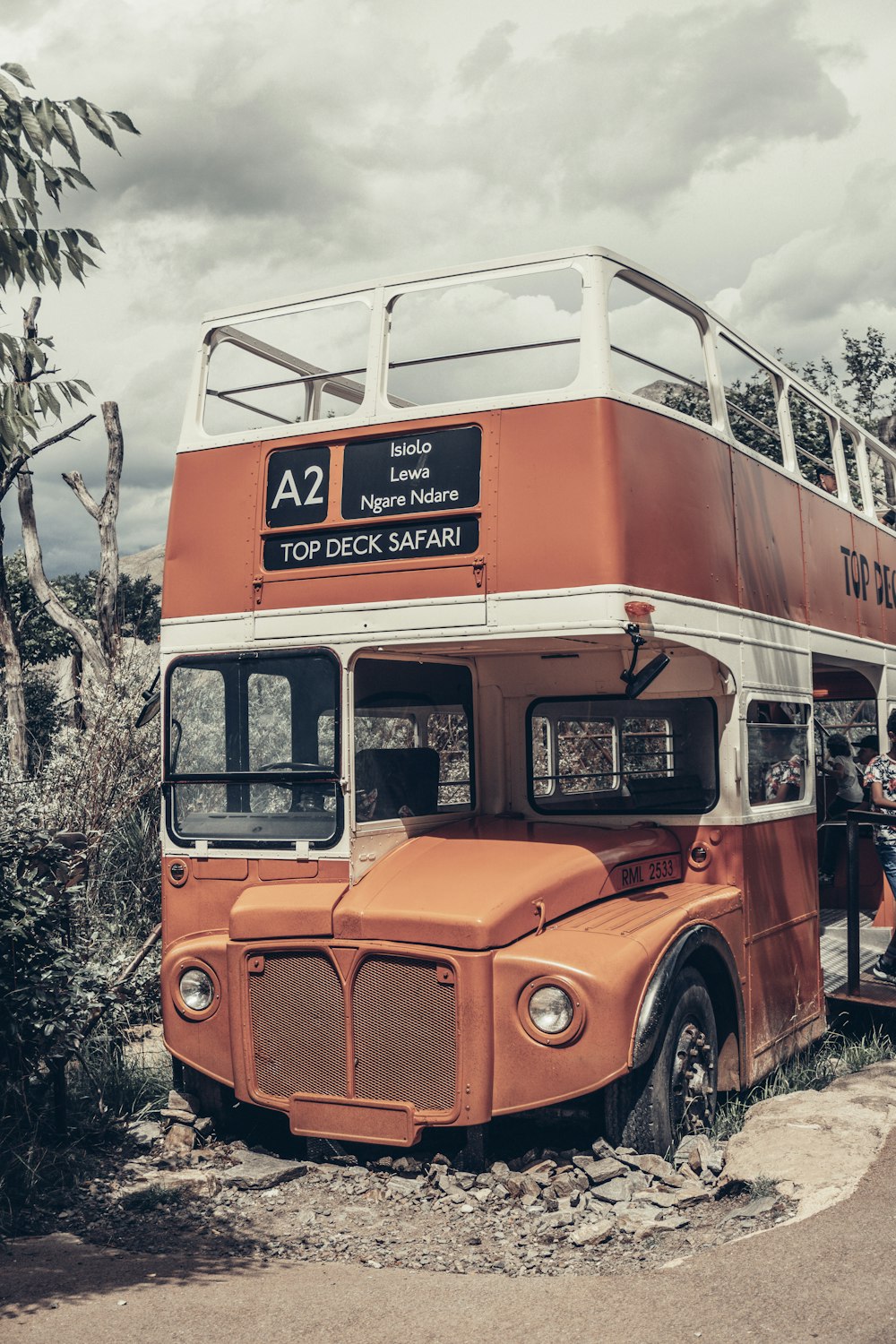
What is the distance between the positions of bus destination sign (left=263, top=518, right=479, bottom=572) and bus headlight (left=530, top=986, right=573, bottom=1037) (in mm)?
1941

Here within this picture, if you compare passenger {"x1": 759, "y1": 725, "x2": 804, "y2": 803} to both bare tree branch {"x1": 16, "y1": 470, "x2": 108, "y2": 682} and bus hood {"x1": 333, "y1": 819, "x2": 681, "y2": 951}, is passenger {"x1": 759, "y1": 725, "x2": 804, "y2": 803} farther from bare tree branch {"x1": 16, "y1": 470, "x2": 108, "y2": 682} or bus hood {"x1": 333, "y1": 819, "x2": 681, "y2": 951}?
bare tree branch {"x1": 16, "y1": 470, "x2": 108, "y2": 682}

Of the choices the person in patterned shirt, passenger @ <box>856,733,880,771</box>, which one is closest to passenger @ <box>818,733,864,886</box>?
passenger @ <box>856,733,880,771</box>

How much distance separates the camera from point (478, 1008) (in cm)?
554

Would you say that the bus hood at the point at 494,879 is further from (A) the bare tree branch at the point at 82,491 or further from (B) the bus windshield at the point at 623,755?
(A) the bare tree branch at the point at 82,491

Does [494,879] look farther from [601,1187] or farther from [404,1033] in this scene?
[601,1187]

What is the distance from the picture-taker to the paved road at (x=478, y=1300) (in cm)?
430

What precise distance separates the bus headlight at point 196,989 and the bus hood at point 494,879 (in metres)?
0.78

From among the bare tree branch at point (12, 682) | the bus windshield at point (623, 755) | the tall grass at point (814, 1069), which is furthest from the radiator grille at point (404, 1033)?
the bare tree branch at point (12, 682)

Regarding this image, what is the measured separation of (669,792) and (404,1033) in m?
2.14

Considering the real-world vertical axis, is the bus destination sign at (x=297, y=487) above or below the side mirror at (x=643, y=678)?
above

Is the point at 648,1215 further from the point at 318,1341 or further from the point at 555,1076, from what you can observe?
the point at 318,1341

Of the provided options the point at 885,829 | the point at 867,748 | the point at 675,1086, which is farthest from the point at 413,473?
the point at 867,748

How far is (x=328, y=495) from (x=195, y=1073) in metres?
2.79

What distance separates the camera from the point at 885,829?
29.3 ft
